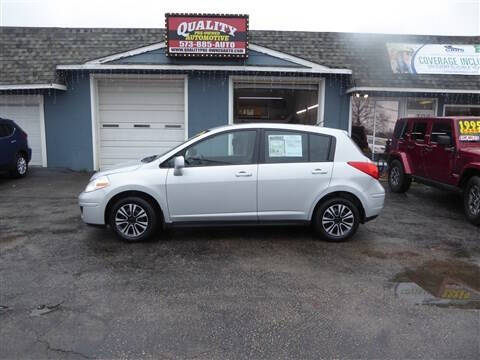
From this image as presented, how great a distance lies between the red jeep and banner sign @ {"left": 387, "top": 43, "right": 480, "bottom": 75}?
3725 mm

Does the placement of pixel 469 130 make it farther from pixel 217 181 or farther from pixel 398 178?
pixel 217 181

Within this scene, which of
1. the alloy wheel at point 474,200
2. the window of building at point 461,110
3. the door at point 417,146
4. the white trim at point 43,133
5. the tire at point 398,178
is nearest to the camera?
the alloy wheel at point 474,200

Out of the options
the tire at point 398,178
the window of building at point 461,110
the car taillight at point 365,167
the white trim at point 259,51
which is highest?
the white trim at point 259,51

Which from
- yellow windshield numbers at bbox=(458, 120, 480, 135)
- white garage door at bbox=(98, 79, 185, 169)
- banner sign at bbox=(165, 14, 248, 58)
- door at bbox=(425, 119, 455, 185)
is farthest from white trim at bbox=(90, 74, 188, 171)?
yellow windshield numbers at bbox=(458, 120, 480, 135)

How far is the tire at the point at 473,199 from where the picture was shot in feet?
23.3

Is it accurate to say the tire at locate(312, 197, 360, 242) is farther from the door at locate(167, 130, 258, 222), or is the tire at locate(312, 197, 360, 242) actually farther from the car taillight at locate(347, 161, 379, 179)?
the door at locate(167, 130, 258, 222)

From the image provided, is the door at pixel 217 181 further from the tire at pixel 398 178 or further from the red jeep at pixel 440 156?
the tire at pixel 398 178

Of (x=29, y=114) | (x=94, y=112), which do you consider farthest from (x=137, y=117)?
(x=29, y=114)

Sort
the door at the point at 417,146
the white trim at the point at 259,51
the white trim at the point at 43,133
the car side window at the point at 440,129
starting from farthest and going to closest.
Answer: the white trim at the point at 43,133
the white trim at the point at 259,51
the door at the point at 417,146
the car side window at the point at 440,129

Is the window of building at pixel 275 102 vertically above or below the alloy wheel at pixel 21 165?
above

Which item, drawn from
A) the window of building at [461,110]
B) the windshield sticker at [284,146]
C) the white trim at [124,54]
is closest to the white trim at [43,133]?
the white trim at [124,54]

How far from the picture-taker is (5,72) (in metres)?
12.0

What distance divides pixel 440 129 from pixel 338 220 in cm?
414

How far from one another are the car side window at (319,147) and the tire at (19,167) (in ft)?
28.3
